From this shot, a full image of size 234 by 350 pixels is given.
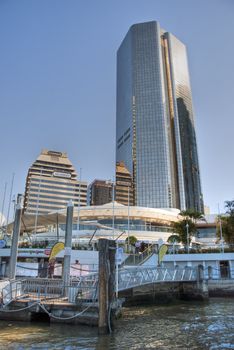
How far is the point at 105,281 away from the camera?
47.8 ft

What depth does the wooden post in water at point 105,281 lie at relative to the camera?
1425cm

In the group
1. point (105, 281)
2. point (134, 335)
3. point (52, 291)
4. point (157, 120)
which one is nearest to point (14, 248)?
point (52, 291)

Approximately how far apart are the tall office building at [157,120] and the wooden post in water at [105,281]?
412ft

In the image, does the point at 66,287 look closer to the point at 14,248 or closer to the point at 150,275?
the point at 14,248

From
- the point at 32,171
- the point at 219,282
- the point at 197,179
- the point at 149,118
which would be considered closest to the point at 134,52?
the point at 149,118

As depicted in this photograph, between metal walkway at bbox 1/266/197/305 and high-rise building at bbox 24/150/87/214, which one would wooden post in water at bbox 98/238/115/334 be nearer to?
metal walkway at bbox 1/266/197/305

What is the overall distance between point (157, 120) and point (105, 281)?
14418 cm

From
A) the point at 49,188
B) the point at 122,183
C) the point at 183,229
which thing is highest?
the point at 49,188

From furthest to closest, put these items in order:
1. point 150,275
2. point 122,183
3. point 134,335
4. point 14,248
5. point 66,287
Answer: point 122,183 < point 150,275 < point 14,248 < point 66,287 < point 134,335

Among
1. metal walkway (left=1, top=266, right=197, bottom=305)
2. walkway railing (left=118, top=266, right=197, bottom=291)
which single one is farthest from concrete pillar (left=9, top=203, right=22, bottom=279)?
walkway railing (left=118, top=266, right=197, bottom=291)

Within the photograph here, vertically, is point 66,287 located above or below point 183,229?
below

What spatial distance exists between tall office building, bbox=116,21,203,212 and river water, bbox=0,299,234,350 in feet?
404

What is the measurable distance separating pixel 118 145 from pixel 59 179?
4198 cm

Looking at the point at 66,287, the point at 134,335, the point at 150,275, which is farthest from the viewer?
the point at 150,275
